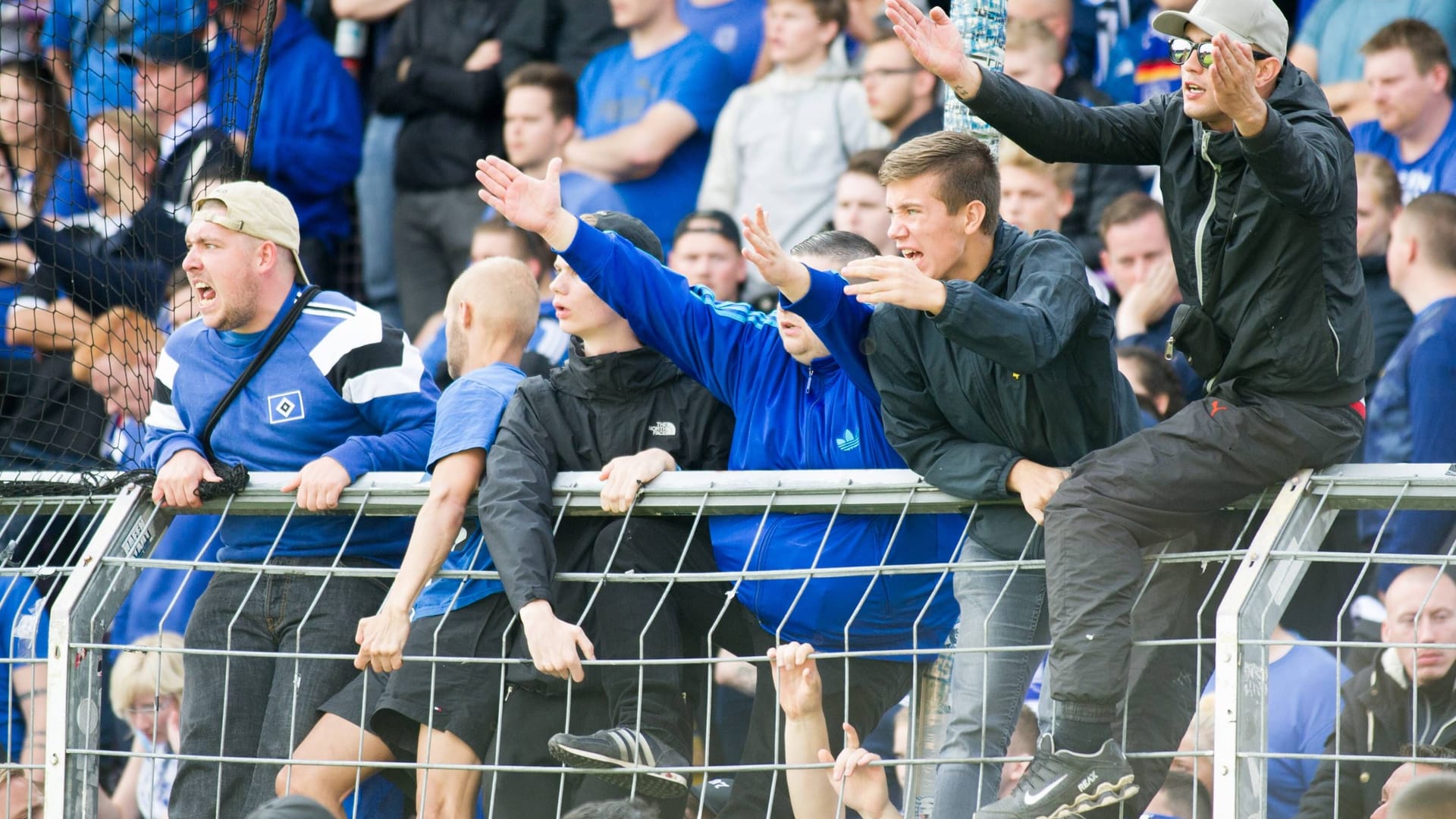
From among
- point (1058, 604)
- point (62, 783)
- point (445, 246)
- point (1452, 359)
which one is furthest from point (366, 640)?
point (445, 246)

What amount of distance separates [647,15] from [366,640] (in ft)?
14.2

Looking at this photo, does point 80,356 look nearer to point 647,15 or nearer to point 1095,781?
point 647,15

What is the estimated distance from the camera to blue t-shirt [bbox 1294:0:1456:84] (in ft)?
20.5

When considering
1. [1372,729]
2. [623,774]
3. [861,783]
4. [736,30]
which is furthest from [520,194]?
[736,30]

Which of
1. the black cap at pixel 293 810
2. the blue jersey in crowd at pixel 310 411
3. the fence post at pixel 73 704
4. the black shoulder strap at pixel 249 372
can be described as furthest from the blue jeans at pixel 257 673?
the black cap at pixel 293 810

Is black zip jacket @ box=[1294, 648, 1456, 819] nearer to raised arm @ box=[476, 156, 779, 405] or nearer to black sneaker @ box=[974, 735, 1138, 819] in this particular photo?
black sneaker @ box=[974, 735, 1138, 819]

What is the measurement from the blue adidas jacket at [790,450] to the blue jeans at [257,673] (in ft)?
3.40

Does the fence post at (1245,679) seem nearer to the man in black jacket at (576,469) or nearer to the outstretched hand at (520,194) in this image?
the man in black jacket at (576,469)

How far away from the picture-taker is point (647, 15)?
25.0 feet

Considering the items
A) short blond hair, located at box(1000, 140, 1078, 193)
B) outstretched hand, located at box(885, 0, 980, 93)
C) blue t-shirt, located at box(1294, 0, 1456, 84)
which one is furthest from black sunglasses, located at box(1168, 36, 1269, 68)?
blue t-shirt, located at box(1294, 0, 1456, 84)

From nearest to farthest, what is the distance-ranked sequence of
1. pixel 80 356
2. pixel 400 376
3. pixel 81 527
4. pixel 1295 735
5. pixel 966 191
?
pixel 966 191, pixel 400 376, pixel 1295 735, pixel 81 527, pixel 80 356

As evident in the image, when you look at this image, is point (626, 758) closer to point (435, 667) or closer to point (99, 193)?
point (435, 667)

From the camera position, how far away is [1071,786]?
11.0 feet

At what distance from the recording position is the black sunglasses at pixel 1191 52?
11.2 feet
